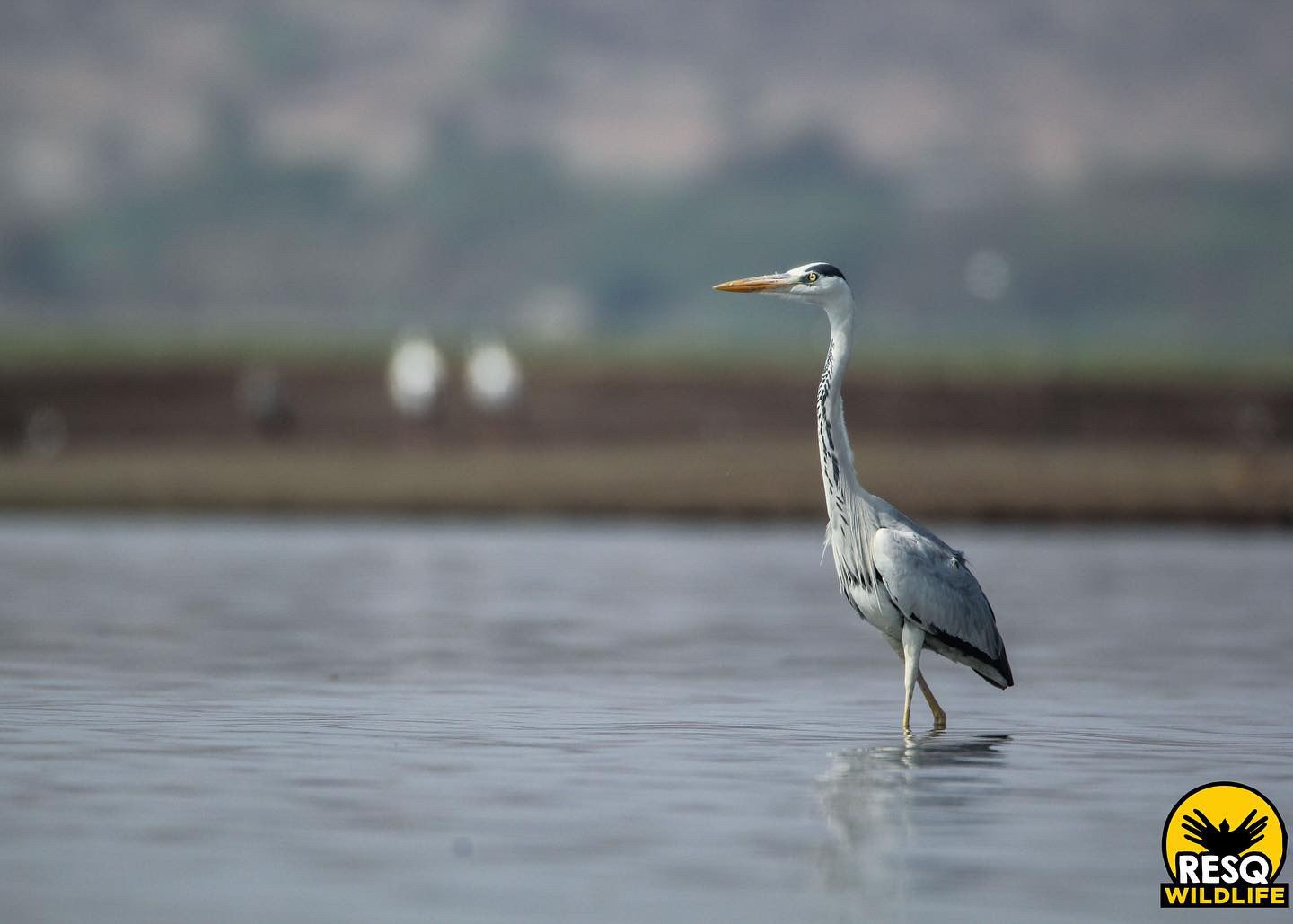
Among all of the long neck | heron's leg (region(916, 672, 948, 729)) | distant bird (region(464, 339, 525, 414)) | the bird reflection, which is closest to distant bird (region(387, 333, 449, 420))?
distant bird (region(464, 339, 525, 414))

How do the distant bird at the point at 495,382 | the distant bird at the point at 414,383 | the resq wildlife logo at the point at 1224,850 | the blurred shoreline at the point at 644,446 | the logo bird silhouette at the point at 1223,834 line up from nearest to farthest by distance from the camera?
the resq wildlife logo at the point at 1224,850, the logo bird silhouette at the point at 1223,834, the blurred shoreline at the point at 644,446, the distant bird at the point at 414,383, the distant bird at the point at 495,382

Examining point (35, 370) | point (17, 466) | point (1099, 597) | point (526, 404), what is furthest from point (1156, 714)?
point (35, 370)

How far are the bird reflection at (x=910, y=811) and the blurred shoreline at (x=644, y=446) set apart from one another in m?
26.9

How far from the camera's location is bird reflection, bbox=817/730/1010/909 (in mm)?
10750

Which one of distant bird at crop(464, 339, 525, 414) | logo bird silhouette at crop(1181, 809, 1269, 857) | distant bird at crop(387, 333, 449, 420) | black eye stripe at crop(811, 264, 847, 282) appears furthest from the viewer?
distant bird at crop(464, 339, 525, 414)

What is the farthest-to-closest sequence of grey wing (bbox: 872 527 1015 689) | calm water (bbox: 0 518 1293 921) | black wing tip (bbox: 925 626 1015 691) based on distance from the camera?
black wing tip (bbox: 925 626 1015 691) → grey wing (bbox: 872 527 1015 689) → calm water (bbox: 0 518 1293 921)

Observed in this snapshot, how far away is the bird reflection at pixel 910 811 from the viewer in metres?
10.8

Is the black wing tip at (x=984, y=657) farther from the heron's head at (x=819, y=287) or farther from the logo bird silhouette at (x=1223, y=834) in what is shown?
the logo bird silhouette at (x=1223, y=834)

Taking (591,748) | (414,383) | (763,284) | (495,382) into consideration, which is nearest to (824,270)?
(763,284)

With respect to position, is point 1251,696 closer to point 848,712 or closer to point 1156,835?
point 848,712

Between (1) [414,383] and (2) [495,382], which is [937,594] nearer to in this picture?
(1) [414,383]

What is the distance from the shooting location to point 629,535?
38.9 metres

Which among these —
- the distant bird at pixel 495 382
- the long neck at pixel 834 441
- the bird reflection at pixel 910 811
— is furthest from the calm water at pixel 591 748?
the distant bird at pixel 495 382

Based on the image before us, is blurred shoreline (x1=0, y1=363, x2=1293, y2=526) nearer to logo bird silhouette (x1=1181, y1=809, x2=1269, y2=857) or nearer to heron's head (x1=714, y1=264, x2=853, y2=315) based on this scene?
heron's head (x1=714, y1=264, x2=853, y2=315)
